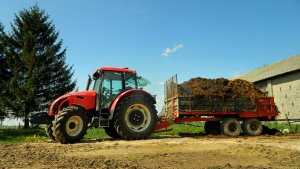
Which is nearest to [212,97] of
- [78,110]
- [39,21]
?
[78,110]

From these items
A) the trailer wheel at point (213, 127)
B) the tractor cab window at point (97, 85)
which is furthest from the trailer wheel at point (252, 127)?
the tractor cab window at point (97, 85)

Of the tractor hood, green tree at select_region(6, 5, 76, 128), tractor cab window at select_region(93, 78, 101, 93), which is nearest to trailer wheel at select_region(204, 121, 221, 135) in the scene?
tractor cab window at select_region(93, 78, 101, 93)

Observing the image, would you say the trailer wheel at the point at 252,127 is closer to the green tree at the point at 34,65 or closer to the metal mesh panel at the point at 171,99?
the metal mesh panel at the point at 171,99

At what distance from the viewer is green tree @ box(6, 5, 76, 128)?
2377cm

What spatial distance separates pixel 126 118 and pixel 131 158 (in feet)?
13.8

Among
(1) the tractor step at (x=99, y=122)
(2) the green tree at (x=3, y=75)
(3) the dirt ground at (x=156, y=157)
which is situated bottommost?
(3) the dirt ground at (x=156, y=157)

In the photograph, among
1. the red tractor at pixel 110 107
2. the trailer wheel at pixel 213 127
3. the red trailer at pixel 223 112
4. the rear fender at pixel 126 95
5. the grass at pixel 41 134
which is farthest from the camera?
the trailer wheel at pixel 213 127

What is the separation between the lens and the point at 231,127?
1453cm

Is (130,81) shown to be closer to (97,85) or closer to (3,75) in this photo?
(97,85)

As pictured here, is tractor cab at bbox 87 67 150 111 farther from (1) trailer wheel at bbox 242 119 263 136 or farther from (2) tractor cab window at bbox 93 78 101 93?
(1) trailer wheel at bbox 242 119 263 136

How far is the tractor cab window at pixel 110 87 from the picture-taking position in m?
11.8

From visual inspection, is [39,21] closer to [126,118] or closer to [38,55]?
[38,55]

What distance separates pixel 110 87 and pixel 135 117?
4.81 ft

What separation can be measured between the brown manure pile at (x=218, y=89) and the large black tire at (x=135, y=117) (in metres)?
2.69
